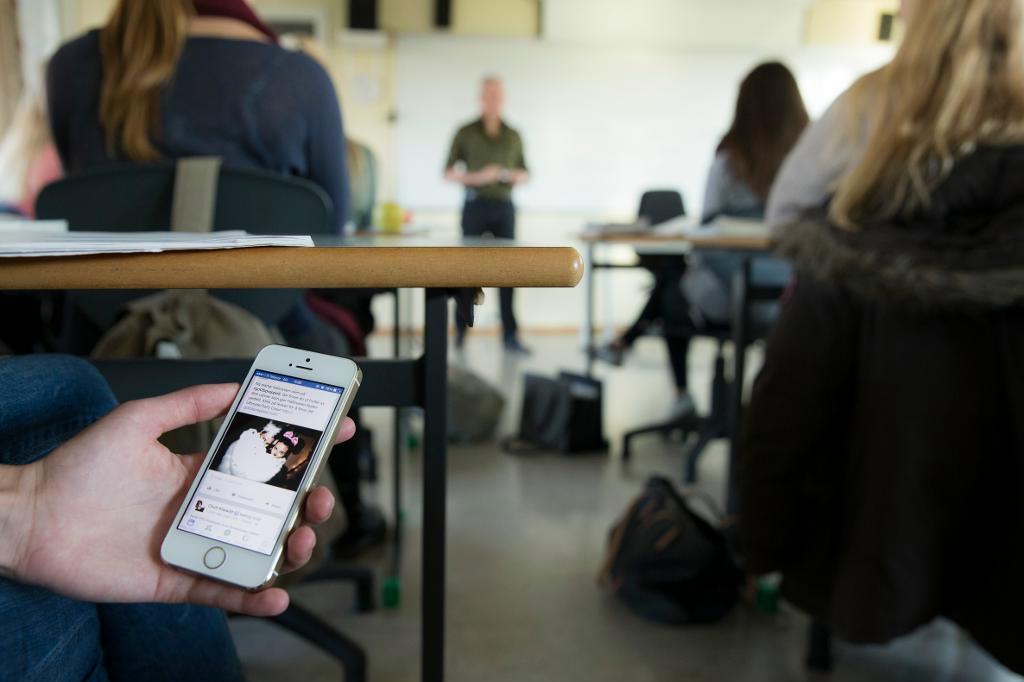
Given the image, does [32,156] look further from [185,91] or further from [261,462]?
[261,462]

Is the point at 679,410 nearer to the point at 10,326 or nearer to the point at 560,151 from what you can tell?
the point at 10,326

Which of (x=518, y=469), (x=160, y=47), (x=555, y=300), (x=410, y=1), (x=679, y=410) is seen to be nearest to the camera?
(x=160, y=47)

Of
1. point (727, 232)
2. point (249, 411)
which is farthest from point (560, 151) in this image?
point (249, 411)

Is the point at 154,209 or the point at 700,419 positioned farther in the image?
the point at 700,419

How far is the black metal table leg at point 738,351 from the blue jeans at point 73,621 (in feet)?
4.57

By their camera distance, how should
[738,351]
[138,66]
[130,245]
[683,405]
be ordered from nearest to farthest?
[130,245], [138,66], [738,351], [683,405]

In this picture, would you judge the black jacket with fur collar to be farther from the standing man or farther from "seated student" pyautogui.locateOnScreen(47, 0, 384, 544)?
the standing man

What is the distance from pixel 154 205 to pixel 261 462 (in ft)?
2.03

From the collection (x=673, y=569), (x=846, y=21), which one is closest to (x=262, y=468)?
(x=673, y=569)

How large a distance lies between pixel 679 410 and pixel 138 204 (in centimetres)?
223

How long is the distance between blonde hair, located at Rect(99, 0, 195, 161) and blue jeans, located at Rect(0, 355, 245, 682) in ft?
2.35

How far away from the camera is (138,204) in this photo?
0.99 meters

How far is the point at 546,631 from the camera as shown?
1.37 metres

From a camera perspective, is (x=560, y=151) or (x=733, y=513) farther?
(x=560, y=151)
